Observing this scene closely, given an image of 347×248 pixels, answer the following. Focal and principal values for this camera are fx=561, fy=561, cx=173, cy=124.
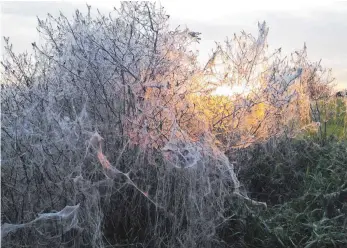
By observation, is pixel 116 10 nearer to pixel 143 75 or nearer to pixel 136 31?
pixel 136 31

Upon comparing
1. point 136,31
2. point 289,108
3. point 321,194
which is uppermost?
point 136,31

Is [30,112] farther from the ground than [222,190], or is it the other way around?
[30,112]

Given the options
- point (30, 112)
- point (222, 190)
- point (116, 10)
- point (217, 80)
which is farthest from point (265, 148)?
point (30, 112)

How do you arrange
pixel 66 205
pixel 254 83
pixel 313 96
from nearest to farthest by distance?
pixel 66 205 → pixel 254 83 → pixel 313 96

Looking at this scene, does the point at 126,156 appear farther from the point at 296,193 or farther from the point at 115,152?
the point at 296,193

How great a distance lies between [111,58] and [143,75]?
278mm

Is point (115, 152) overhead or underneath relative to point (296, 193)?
overhead

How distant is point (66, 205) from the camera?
3961 mm

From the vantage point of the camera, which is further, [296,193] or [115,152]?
[296,193]

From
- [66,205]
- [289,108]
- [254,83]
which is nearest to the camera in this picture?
[66,205]

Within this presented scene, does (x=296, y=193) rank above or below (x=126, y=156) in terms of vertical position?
below

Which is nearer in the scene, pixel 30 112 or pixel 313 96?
pixel 30 112

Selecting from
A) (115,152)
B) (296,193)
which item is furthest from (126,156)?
(296,193)

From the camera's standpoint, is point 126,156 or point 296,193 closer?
point 126,156
